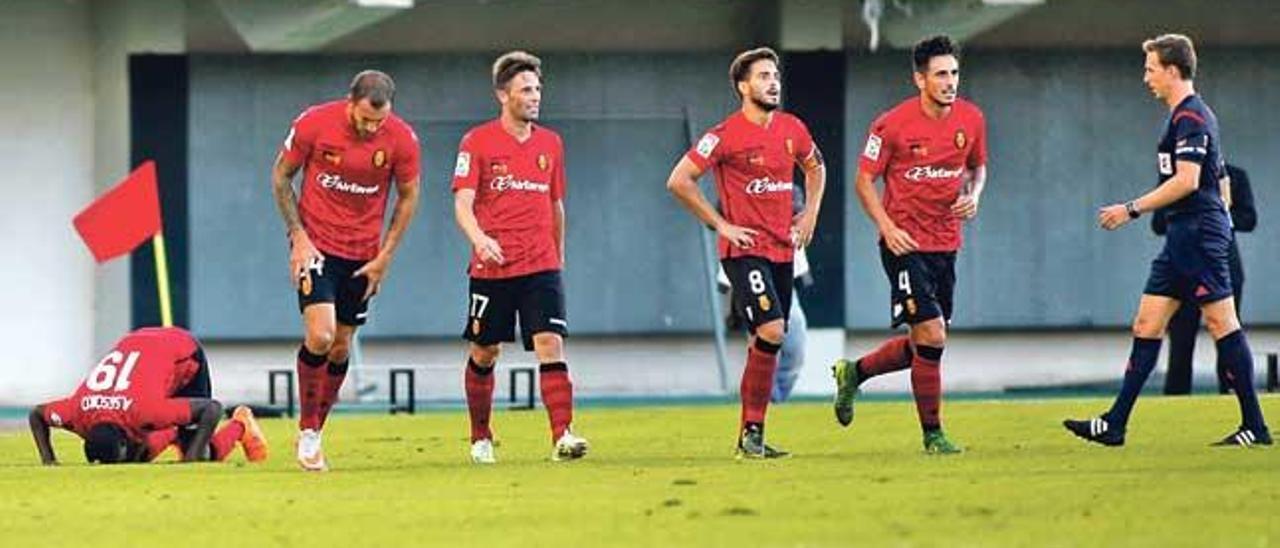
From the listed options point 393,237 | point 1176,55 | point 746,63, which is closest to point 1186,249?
point 1176,55

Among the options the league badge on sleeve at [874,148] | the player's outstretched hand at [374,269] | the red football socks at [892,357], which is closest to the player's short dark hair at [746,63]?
the league badge on sleeve at [874,148]

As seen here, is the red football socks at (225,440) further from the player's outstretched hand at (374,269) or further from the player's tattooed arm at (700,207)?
the player's tattooed arm at (700,207)

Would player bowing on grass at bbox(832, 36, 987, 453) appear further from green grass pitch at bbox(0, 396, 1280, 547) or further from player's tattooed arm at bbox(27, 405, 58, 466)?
player's tattooed arm at bbox(27, 405, 58, 466)

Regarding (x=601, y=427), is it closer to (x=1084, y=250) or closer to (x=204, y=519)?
(x=204, y=519)

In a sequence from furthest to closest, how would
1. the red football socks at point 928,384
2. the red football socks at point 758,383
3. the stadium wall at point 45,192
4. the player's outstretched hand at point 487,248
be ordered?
the stadium wall at point 45,192 → the red football socks at point 928,384 → the red football socks at point 758,383 → the player's outstretched hand at point 487,248

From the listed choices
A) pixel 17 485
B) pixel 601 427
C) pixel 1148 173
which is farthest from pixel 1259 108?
pixel 17 485

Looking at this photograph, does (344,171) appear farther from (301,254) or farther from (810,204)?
(810,204)

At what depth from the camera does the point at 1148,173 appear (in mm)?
34875

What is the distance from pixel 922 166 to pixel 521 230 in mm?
2039

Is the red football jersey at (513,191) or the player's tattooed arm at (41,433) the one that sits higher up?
the red football jersey at (513,191)

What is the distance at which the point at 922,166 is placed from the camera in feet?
60.3

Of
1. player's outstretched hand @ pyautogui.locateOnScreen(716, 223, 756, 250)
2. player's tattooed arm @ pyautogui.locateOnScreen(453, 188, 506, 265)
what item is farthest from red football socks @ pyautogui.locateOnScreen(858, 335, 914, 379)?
player's tattooed arm @ pyautogui.locateOnScreen(453, 188, 506, 265)

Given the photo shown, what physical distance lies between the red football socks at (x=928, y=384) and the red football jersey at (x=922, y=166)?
1.81 ft

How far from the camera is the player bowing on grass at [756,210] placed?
59.7ft
